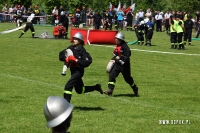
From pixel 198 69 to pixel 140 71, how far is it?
9.76ft

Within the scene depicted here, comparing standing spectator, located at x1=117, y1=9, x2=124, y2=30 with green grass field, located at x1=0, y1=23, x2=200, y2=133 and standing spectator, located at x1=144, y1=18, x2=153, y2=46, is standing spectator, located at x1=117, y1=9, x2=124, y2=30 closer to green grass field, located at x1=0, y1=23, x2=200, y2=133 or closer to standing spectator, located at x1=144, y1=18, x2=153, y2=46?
standing spectator, located at x1=144, y1=18, x2=153, y2=46

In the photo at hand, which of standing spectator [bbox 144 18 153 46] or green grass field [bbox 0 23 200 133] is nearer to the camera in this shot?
green grass field [bbox 0 23 200 133]

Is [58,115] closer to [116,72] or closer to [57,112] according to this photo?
[57,112]

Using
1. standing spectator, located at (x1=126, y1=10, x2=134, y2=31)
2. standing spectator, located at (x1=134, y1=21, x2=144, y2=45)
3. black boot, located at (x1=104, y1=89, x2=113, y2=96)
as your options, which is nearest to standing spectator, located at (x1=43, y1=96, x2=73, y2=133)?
black boot, located at (x1=104, y1=89, x2=113, y2=96)

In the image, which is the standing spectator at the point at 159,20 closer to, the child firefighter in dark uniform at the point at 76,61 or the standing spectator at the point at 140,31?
the standing spectator at the point at 140,31

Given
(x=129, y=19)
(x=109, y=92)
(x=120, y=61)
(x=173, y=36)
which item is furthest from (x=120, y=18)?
(x=120, y=61)

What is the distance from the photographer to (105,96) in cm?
1508

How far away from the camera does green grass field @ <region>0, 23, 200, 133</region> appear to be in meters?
11.2

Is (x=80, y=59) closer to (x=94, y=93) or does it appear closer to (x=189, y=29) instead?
(x=94, y=93)

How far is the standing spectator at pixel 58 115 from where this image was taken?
5062 millimetres

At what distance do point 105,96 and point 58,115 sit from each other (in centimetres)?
1000

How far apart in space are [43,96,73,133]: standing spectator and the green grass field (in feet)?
18.0

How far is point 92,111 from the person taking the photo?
1278cm

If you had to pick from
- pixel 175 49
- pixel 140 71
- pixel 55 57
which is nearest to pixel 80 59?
pixel 140 71
